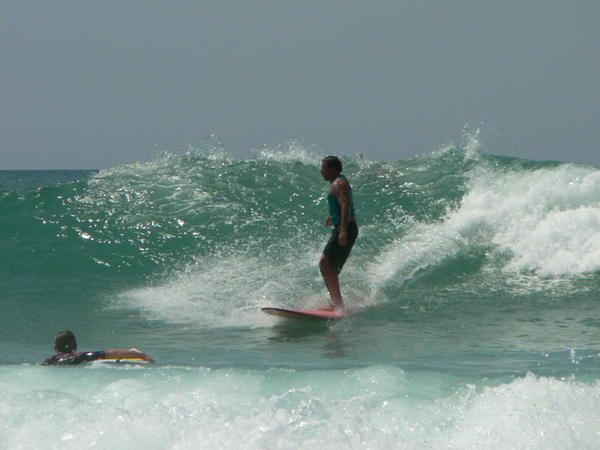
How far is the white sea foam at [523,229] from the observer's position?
10.1m

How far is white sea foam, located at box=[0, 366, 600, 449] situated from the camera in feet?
14.0

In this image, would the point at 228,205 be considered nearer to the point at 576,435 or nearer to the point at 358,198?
the point at 358,198

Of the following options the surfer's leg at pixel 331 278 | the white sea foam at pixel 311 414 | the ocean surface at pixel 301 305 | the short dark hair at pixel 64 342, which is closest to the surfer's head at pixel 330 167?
the surfer's leg at pixel 331 278

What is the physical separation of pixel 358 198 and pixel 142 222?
10.7 feet

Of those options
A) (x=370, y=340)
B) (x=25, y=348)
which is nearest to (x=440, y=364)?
(x=370, y=340)

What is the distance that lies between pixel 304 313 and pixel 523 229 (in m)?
4.06

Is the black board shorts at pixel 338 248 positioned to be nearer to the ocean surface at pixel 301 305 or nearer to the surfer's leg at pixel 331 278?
the surfer's leg at pixel 331 278

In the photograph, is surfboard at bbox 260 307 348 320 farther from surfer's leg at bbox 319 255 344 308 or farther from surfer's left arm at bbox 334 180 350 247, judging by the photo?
surfer's left arm at bbox 334 180 350 247

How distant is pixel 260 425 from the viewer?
14.3ft

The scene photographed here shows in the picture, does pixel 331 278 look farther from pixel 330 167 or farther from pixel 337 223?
pixel 330 167

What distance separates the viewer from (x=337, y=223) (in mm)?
8133

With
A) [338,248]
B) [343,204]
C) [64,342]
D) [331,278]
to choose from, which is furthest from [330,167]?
[64,342]

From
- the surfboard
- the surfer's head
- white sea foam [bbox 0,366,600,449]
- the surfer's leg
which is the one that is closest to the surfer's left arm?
the surfer's head

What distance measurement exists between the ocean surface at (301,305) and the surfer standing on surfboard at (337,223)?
461 mm
